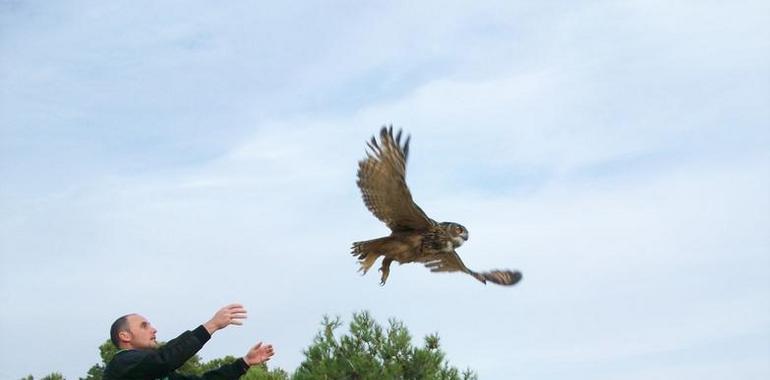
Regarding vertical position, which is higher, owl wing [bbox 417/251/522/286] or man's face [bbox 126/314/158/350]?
owl wing [bbox 417/251/522/286]

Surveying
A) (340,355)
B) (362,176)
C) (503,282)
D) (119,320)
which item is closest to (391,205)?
(362,176)

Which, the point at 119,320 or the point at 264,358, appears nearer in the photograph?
the point at 119,320

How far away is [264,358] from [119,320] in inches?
40.5

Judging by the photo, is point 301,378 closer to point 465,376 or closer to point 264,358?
point 465,376

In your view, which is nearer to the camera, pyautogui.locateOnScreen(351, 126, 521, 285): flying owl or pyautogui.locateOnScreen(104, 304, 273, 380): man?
pyautogui.locateOnScreen(104, 304, 273, 380): man

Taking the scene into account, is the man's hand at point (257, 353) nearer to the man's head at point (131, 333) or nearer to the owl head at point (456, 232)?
the man's head at point (131, 333)

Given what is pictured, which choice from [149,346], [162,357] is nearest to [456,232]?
[149,346]

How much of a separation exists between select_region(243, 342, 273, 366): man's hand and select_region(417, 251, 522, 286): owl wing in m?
5.28

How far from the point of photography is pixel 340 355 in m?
21.0

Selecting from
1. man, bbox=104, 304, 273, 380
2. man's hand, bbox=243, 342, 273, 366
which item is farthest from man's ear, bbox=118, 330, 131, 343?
man's hand, bbox=243, 342, 273, 366

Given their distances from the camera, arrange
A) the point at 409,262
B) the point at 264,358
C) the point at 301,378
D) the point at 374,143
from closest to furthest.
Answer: the point at 264,358, the point at 374,143, the point at 409,262, the point at 301,378

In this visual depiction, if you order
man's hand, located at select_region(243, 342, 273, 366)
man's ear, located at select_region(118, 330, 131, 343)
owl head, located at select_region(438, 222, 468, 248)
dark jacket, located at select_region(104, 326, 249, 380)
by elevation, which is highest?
owl head, located at select_region(438, 222, 468, 248)

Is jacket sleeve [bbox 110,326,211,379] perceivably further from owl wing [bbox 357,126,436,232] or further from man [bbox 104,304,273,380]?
owl wing [bbox 357,126,436,232]

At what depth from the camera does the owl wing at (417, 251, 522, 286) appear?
483 inches
